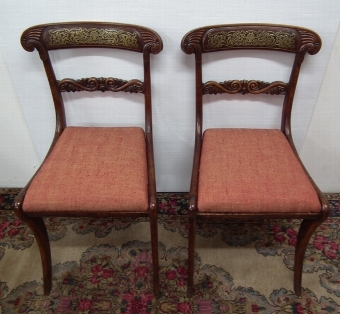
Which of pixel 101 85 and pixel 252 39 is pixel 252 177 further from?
pixel 101 85

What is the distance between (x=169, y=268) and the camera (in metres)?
1.27

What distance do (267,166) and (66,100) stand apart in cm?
80

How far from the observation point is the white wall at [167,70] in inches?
41.9

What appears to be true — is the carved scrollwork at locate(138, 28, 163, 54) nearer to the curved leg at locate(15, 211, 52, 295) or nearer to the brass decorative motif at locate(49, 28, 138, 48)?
the brass decorative motif at locate(49, 28, 138, 48)

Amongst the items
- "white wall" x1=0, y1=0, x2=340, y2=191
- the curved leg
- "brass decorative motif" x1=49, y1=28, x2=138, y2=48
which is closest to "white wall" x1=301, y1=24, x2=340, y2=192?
"white wall" x1=0, y1=0, x2=340, y2=191

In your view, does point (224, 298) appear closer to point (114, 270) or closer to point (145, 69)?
point (114, 270)

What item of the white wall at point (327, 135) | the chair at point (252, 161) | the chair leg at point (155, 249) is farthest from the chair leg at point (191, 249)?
the white wall at point (327, 135)

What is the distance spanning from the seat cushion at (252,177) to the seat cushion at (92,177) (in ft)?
0.68

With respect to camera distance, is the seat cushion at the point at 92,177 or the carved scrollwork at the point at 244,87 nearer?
the seat cushion at the point at 92,177

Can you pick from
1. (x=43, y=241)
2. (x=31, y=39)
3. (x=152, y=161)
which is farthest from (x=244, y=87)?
(x=43, y=241)

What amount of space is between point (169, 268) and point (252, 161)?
54cm

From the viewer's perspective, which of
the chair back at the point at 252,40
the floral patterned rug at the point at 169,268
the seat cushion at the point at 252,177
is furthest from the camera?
the floral patterned rug at the point at 169,268

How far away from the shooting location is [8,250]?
4.38 ft

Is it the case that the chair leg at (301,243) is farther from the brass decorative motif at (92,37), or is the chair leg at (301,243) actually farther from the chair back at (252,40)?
the brass decorative motif at (92,37)
